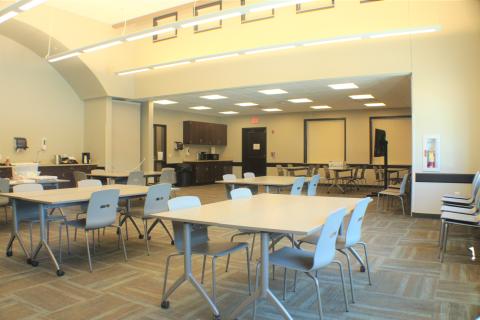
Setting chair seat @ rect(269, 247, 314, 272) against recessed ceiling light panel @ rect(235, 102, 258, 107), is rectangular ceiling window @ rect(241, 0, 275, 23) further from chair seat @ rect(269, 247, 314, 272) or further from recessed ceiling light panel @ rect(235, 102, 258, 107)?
chair seat @ rect(269, 247, 314, 272)

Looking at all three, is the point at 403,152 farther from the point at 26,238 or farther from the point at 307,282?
the point at 26,238

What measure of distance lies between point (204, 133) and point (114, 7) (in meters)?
6.33

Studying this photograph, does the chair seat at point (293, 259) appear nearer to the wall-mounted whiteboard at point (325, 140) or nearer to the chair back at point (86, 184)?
the chair back at point (86, 184)

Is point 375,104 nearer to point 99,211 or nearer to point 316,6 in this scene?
point 316,6

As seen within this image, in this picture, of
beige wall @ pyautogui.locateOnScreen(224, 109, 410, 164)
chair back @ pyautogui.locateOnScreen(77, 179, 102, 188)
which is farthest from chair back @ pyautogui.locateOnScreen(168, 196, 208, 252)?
beige wall @ pyautogui.locateOnScreen(224, 109, 410, 164)

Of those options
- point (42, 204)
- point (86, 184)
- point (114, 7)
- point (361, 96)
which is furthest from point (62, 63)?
point (361, 96)

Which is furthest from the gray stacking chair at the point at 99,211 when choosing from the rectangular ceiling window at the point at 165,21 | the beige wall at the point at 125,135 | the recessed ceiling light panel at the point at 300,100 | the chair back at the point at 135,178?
the recessed ceiling light panel at the point at 300,100

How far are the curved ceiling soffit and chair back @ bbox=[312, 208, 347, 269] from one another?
8415 mm

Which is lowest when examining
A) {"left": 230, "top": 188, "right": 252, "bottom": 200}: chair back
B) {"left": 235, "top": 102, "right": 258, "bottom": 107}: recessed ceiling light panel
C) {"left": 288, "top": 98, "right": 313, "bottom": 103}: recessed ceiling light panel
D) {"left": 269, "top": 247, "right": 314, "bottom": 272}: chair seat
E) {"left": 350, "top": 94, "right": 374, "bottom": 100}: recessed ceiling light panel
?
{"left": 269, "top": 247, "right": 314, "bottom": 272}: chair seat

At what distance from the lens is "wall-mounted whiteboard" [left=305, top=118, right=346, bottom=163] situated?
1337 cm

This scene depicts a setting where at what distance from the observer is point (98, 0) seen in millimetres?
8062

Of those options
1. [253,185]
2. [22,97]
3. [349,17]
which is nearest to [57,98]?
[22,97]

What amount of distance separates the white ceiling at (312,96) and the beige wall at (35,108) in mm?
2706

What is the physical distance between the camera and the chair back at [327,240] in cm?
246
